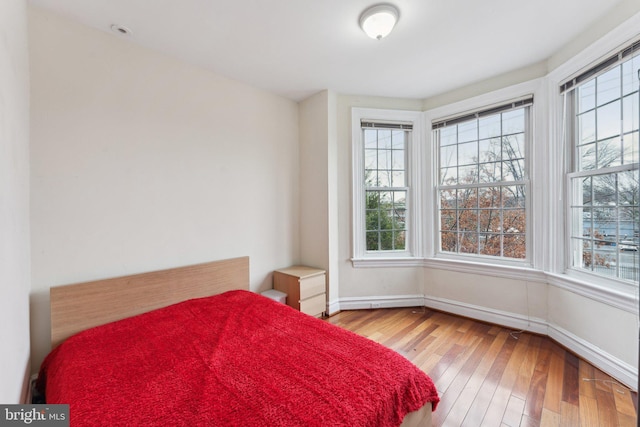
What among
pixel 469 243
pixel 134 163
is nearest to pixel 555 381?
pixel 469 243

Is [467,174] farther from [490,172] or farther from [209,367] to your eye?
[209,367]

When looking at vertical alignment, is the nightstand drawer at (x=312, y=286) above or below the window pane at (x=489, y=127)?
below

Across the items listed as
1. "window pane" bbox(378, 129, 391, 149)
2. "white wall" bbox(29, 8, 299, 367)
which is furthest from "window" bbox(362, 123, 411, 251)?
"white wall" bbox(29, 8, 299, 367)

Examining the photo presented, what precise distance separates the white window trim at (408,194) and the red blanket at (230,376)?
1.58 m

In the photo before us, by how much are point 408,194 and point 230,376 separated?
2.73 m

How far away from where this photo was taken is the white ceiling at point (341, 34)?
175cm

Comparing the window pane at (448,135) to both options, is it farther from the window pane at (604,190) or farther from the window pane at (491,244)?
the window pane at (604,190)

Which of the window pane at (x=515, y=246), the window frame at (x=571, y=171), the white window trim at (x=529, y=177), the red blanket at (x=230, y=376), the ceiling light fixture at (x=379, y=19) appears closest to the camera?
the red blanket at (x=230, y=376)

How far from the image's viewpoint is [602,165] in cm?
204

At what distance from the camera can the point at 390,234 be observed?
3287 mm

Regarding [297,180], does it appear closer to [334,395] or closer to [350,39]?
[350,39]

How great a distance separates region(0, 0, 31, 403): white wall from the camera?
1.01 metres

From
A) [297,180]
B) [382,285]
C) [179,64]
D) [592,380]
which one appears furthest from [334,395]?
[179,64]

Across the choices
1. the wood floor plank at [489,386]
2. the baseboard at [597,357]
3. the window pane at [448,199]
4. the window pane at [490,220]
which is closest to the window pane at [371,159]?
the window pane at [448,199]
